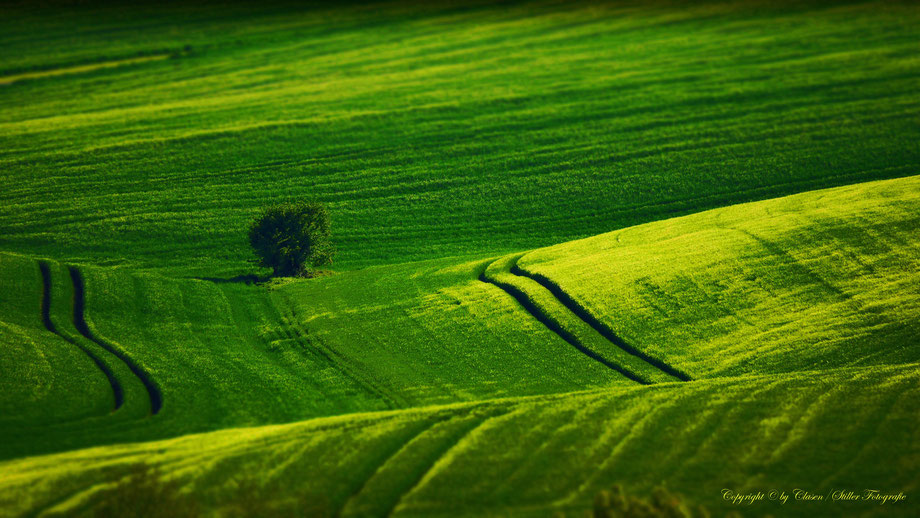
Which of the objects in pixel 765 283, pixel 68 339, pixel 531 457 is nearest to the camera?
pixel 531 457

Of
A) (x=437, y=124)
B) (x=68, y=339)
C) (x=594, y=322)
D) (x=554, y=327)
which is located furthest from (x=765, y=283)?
(x=437, y=124)

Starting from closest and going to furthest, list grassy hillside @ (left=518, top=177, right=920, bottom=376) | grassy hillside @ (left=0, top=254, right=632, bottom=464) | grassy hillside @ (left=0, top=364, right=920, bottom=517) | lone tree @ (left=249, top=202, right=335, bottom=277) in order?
grassy hillside @ (left=0, top=364, right=920, bottom=517) → grassy hillside @ (left=0, top=254, right=632, bottom=464) → grassy hillside @ (left=518, top=177, right=920, bottom=376) → lone tree @ (left=249, top=202, right=335, bottom=277)

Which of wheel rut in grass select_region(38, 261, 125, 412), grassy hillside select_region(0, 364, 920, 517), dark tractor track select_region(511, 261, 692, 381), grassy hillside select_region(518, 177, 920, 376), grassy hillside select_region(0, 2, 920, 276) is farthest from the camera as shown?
grassy hillside select_region(0, 2, 920, 276)

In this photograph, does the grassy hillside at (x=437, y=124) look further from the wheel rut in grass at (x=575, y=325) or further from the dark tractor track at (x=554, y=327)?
the dark tractor track at (x=554, y=327)

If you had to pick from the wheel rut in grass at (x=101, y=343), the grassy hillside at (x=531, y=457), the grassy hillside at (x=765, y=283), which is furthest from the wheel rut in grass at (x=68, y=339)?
the grassy hillside at (x=765, y=283)

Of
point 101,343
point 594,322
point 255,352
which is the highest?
point 101,343

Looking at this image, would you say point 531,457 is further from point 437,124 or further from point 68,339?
point 437,124

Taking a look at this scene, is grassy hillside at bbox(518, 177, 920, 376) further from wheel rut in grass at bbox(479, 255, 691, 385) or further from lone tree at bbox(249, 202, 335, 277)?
lone tree at bbox(249, 202, 335, 277)

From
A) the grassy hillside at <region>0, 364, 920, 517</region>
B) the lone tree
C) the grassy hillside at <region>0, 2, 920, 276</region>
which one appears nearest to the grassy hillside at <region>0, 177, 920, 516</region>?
the grassy hillside at <region>0, 364, 920, 517</region>
